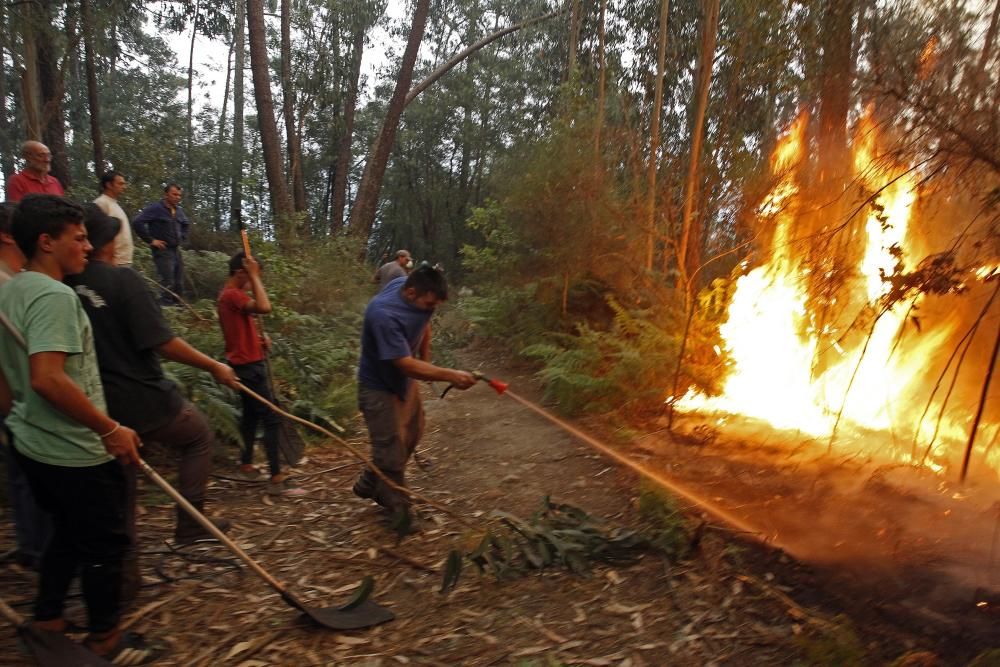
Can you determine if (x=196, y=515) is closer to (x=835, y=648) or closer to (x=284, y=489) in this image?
(x=284, y=489)

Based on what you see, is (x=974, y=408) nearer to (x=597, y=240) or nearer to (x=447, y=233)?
(x=597, y=240)

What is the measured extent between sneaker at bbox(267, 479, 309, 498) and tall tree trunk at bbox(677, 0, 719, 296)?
471 cm

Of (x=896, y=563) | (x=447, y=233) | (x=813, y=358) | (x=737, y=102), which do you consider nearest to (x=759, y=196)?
(x=737, y=102)

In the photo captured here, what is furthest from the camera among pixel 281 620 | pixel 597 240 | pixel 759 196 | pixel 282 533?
pixel 597 240

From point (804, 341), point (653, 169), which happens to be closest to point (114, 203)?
point (653, 169)

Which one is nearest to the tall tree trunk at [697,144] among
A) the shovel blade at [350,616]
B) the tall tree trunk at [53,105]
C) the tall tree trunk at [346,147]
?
the shovel blade at [350,616]

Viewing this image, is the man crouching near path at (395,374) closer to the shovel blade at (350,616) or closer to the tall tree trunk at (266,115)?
the shovel blade at (350,616)

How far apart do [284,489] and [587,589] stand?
2905 mm

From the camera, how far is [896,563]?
386 cm

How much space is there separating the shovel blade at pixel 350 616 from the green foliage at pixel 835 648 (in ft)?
7.26

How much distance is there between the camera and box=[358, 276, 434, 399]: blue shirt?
15.0 feet

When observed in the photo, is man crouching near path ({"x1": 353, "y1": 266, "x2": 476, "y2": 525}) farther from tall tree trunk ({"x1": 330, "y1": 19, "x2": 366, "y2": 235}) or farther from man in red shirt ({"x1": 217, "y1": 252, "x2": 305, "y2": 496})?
tall tree trunk ({"x1": 330, "y1": 19, "x2": 366, "y2": 235})

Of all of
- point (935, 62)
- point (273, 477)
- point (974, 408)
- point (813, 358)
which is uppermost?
point (935, 62)

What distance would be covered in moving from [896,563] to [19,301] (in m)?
4.61
